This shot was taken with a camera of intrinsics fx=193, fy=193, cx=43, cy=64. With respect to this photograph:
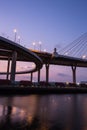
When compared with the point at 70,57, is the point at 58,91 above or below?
below

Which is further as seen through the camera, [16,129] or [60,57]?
[60,57]

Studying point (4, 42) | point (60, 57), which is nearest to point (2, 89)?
point (4, 42)

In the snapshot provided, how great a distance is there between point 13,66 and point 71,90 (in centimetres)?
1467

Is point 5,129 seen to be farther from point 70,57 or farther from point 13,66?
point 70,57

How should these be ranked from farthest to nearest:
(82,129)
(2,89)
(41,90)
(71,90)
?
(71,90), (41,90), (2,89), (82,129)

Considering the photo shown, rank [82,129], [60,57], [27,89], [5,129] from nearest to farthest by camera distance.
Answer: [5,129] < [82,129] < [27,89] < [60,57]

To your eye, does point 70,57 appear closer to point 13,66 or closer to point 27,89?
point 13,66

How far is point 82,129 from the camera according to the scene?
8.06m

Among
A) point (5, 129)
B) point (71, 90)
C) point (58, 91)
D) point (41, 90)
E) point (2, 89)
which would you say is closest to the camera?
point (5, 129)

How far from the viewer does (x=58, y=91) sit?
137ft

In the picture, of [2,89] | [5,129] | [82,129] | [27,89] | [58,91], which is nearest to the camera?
[5,129]

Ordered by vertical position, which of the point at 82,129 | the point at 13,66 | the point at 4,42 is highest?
the point at 4,42

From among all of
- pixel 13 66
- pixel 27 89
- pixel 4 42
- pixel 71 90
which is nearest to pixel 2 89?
pixel 27 89

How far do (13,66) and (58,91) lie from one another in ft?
38.1
